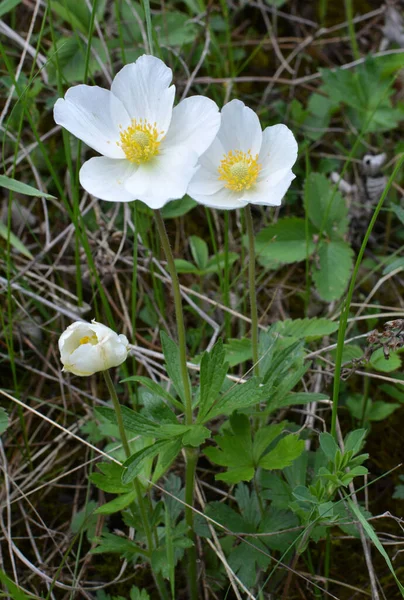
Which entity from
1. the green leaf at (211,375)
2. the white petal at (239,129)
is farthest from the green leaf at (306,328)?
the white petal at (239,129)

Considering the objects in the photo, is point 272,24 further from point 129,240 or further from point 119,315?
point 119,315

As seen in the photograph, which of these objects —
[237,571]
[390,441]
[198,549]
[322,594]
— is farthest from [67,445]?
[390,441]

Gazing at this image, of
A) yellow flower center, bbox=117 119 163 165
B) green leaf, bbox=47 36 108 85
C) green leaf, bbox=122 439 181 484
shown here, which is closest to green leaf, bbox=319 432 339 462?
green leaf, bbox=122 439 181 484

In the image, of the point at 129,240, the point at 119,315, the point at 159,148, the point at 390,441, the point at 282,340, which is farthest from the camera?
the point at 129,240

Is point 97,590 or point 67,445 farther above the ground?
point 67,445

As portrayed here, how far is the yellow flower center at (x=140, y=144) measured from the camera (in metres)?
1.62

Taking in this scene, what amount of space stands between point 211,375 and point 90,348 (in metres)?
0.34

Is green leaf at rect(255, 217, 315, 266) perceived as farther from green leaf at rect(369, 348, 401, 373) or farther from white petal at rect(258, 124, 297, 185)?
white petal at rect(258, 124, 297, 185)

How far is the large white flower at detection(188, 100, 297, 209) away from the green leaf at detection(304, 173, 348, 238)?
0.84 m

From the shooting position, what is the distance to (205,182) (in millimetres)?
1702

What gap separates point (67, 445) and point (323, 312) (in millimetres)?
1133

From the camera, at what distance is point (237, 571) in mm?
1801

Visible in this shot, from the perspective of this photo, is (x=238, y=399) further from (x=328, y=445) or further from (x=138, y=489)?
(x=138, y=489)

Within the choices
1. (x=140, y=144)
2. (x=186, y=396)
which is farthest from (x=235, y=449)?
(x=140, y=144)
